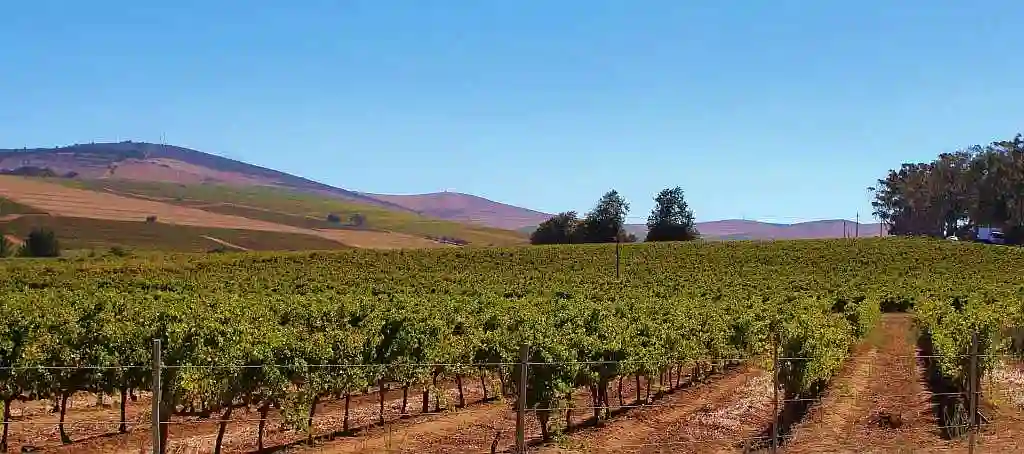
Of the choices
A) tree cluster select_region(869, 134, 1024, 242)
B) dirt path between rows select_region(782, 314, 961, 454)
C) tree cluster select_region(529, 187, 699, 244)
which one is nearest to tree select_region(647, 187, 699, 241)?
tree cluster select_region(529, 187, 699, 244)

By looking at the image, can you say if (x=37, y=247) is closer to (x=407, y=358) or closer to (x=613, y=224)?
(x=613, y=224)

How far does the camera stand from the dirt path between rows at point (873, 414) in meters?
14.0

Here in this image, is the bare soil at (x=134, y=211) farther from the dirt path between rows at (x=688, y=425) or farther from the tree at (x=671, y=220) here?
the dirt path between rows at (x=688, y=425)

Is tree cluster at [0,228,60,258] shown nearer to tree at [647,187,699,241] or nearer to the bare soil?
the bare soil

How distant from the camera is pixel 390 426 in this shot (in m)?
18.2

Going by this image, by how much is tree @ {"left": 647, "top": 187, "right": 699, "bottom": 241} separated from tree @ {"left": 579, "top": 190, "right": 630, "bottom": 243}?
18.3 feet

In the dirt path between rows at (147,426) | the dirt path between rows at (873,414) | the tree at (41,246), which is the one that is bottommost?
the dirt path between rows at (147,426)

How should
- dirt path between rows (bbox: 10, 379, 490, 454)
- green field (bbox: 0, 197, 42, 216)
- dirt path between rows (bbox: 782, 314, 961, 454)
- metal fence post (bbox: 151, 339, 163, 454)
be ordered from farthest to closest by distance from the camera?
green field (bbox: 0, 197, 42, 216), dirt path between rows (bbox: 10, 379, 490, 454), dirt path between rows (bbox: 782, 314, 961, 454), metal fence post (bbox: 151, 339, 163, 454)

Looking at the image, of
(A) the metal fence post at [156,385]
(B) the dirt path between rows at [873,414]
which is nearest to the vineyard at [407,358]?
(B) the dirt path between rows at [873,414]

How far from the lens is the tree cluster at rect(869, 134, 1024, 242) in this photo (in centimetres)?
9900

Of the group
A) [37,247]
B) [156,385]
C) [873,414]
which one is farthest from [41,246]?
[156,385]

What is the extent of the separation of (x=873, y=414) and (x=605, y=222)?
8549cm

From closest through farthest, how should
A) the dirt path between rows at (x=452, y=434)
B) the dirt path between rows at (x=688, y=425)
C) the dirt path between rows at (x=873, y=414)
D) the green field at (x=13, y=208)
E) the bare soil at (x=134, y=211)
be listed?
the dirt path between rows at (x=873, y=414), the dirt path between rows at (x=688, y=425), the dirt path between rows at (x=452, y=434), the green field at (x=13, y=208), the bare soil at (x=134, y=211)

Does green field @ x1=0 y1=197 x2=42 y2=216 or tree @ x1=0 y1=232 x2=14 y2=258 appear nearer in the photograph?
tree @ x1=0 y1=232 x2=14 y2=258
